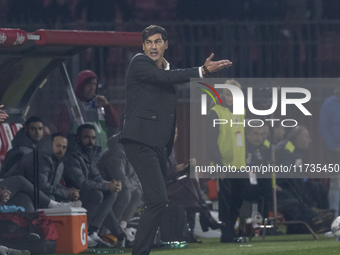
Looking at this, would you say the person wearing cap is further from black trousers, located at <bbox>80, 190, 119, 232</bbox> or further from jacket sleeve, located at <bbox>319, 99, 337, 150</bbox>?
jacket sleeve, located at <bbox>319, 99, 337, 150</bbox>

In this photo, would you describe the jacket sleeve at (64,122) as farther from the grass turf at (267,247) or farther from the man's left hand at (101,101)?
the grass turf at (267,247)

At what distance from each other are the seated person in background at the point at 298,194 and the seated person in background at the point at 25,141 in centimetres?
400

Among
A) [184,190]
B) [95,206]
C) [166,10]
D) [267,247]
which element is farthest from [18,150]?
[166,10]

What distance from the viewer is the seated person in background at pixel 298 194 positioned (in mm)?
13562

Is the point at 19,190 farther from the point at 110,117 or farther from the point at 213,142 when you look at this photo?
the point at 213,142

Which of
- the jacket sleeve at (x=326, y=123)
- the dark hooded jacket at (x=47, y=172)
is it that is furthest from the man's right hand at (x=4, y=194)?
the jacket sleeve at (x=326, y=123)

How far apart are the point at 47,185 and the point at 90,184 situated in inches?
21.0

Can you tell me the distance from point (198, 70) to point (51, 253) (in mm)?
3376

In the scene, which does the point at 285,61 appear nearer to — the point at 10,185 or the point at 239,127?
the point at 239,127

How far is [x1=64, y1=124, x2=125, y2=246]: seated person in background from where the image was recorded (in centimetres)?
1109

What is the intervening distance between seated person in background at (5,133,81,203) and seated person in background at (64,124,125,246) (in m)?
0.14

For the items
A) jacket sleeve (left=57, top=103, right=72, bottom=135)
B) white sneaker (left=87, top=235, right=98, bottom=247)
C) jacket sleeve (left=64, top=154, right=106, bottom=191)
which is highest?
jacket sleeve (left=57, top=103, right=72, bottom=135)

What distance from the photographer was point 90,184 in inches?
436

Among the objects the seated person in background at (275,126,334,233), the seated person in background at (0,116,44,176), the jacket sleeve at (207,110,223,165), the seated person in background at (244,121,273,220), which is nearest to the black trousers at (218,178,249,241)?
the seated person in background at (244,121,273,220)
